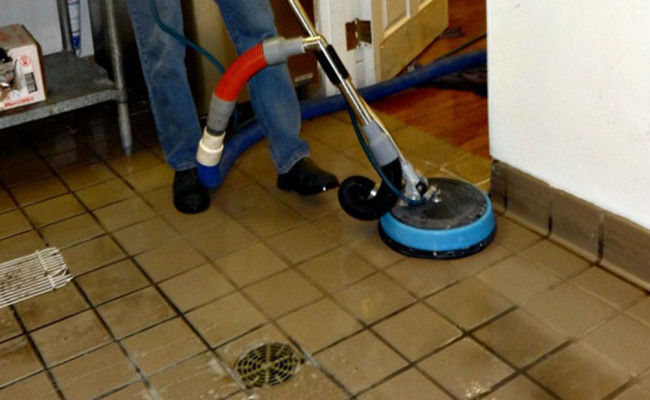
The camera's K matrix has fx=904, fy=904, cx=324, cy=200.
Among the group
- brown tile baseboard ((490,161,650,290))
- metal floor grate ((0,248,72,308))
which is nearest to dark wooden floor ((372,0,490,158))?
brown tile baseboard ((490,161,650,290))

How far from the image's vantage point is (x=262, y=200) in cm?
249

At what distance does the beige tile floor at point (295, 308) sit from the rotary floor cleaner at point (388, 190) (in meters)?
0.05

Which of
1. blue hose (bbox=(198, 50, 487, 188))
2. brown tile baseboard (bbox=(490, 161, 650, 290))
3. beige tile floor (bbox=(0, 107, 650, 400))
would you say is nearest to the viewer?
beige tile floor (bbox=(0, 107, 650, 400))

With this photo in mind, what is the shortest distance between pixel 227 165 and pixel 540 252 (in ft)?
3.17

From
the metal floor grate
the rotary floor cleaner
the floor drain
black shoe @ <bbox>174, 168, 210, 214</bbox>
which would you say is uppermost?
the rotary floor cleaner

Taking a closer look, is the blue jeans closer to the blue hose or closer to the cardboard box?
the blue hose

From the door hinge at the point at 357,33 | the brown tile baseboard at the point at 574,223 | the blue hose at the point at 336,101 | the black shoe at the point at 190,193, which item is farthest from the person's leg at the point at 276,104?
the door hinge at the point at 357,33

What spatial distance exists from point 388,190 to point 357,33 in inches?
46.0

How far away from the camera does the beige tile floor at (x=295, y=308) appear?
1768 millimetres

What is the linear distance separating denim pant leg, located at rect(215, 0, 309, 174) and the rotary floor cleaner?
192 millimetres

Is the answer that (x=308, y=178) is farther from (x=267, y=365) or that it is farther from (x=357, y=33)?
(x=357, y=33)

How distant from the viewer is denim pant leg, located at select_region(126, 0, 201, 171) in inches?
90.6

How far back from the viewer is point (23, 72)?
264 centimetres

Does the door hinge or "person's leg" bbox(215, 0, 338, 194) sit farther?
the door hinge
